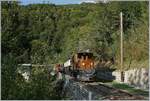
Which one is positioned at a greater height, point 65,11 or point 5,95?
point 65,11

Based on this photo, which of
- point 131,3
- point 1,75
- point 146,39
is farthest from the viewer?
point 131,3

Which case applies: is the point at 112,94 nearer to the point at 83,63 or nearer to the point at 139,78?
the point at 139,78

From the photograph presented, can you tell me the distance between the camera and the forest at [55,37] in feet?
74.7

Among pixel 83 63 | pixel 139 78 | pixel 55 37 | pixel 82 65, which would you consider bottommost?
pixel 139 78

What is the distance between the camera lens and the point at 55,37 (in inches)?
3351

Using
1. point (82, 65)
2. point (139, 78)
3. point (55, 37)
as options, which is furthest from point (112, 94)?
point (55, 37)

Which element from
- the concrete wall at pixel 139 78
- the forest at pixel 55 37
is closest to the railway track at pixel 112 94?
the forest at pixel 55 37

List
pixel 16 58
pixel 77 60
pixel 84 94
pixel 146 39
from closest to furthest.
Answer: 1. pixel 84 94
2. pixel 16 58
3. pixel 77 60
4. pixel 146 39

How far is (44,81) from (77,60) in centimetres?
2208

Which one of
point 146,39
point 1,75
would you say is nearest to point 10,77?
point 1,75

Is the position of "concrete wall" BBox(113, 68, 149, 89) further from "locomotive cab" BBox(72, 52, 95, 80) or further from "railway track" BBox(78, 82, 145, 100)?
"railway track" BBox(78, 82, 145, 100)

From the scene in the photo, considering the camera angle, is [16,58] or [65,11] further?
[65,11]

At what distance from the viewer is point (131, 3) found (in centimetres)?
7562

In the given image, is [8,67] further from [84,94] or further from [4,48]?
[84,94]
